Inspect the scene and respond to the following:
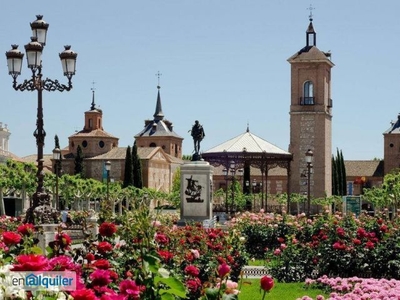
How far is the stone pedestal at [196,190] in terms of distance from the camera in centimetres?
2395

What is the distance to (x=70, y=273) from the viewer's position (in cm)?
453

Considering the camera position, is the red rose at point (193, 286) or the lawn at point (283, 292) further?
the lawn at point (283, 292)

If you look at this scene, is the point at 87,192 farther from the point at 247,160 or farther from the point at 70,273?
the point at 70,273

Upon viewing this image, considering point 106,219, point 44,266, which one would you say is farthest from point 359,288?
point 44,266

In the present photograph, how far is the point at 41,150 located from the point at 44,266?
1269 centimetres

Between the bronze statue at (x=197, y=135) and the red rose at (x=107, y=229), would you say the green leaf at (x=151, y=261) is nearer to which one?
the red rose at (x=107, y=229)

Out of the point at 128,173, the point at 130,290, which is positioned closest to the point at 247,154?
the point at 130,290

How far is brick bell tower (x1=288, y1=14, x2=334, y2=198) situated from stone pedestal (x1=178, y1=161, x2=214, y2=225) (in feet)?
97.1

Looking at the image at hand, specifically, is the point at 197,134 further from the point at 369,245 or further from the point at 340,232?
the point at 369,245

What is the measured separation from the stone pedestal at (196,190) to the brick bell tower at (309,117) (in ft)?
97.1

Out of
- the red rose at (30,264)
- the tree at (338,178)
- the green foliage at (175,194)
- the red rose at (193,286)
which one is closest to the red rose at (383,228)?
the red rose at (193,286)

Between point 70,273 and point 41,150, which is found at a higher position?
point 41,150

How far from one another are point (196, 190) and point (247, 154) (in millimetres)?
11046

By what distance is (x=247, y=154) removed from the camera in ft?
114
